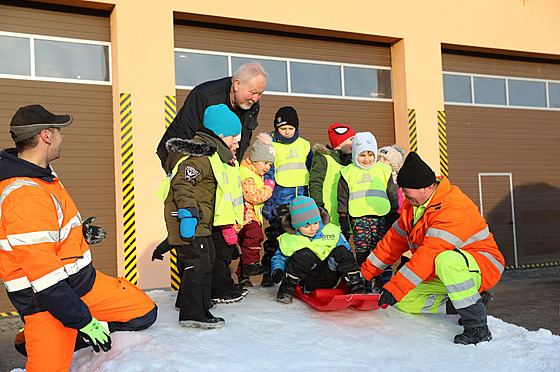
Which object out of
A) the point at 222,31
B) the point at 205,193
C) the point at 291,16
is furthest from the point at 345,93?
the point at 205,193

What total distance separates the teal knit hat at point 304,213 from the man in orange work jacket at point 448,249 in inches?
31.9

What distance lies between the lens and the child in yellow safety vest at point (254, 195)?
5.27 m

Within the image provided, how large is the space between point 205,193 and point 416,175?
5.79 ft

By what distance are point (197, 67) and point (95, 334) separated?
6333 mm

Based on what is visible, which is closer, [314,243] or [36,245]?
[36,245]

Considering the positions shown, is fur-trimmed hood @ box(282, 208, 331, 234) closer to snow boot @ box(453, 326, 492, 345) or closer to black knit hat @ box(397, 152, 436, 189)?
black knit hat @ box(397, 152, 436, 189)

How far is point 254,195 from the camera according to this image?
5.24 metres

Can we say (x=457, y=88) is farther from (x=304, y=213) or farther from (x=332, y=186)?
(x=304, y=213)

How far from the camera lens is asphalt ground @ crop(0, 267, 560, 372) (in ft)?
18.7

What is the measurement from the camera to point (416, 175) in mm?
4141

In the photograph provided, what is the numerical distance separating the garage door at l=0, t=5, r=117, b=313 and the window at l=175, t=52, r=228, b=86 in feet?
3.85

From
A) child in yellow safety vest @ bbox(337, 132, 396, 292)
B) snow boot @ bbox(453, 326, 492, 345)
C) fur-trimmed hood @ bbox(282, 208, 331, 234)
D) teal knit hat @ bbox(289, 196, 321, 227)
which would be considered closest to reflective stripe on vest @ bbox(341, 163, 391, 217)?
child in yellow safety vest @ bbox(337, 132, 396, 292)

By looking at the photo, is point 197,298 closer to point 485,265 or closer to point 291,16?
point 485,265

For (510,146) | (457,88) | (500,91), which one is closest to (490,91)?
(500,91)
